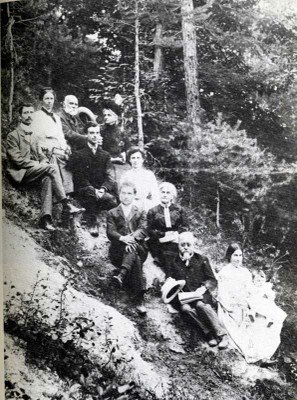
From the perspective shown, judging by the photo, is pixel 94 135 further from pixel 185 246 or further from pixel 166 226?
pixel 185 246

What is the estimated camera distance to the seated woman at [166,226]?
3.10 m

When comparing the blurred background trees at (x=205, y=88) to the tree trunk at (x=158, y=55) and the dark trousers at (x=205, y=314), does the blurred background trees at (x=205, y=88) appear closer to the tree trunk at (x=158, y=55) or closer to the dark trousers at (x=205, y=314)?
the tree trunk at (x=158, y=55)

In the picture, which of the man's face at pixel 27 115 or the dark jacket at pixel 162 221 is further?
the man's face at pixel 27 115

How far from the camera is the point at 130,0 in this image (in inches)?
128

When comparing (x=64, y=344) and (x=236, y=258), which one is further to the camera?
(x=64, y=344)

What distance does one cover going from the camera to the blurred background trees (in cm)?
297

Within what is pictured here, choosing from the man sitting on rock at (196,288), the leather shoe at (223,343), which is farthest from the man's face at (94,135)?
the leather shoe at (223,343)

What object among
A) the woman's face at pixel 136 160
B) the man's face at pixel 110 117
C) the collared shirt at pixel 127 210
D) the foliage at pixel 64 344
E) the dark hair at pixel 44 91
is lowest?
the foliage at pixel 64 344

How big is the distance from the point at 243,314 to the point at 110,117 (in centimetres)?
119

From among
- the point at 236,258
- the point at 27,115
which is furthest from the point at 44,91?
the point at 236,258

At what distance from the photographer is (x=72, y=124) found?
10.9ft

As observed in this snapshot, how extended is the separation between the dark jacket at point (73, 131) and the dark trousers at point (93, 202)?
0.24m

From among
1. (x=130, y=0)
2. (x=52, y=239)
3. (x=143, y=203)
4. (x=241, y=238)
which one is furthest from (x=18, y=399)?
(x=130, y=0)

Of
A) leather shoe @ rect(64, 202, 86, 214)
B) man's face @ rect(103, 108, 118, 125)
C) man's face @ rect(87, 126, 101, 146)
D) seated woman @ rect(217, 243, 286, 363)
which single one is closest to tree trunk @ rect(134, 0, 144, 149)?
man's face @ rect(103, 108, 118, 125)
